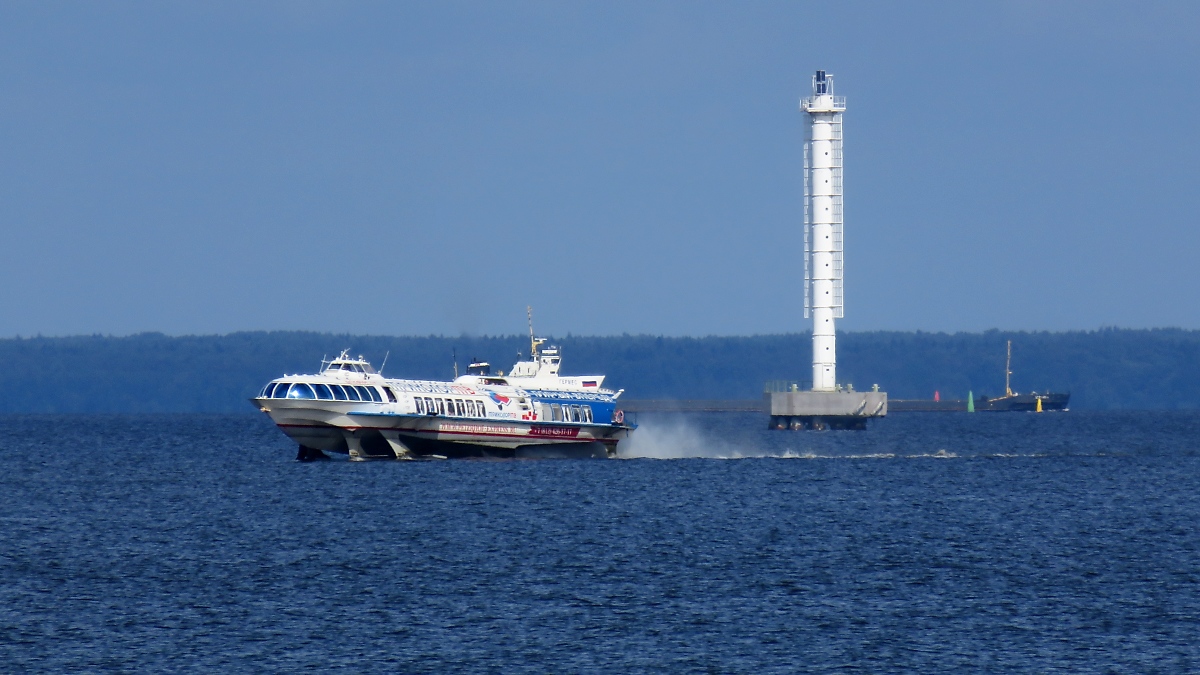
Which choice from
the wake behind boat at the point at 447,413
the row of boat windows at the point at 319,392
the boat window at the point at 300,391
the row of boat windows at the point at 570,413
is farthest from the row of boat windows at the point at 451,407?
the boat window at the point at 300,391

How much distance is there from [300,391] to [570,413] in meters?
17.1

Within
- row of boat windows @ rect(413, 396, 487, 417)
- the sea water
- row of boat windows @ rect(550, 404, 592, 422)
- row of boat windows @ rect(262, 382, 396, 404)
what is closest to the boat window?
row of boat windows @ rect(262, 382, 396, 404)

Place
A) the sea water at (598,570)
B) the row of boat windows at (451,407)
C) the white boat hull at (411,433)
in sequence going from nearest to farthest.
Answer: the sea water at (598,570) < the white boat hull at (411,433) < the row of boat windows at (451,407)

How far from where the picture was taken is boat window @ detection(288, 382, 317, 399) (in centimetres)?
7919

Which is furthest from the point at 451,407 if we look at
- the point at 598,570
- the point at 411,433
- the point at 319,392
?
the point at 598,570

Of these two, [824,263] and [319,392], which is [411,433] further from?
[824,263]

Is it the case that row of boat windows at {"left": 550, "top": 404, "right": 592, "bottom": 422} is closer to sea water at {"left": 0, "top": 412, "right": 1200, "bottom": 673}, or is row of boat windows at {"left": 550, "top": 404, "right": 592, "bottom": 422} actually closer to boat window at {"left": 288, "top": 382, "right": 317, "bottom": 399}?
sea water at {"left": 0, "top": 412, "right": 1200, "bottom": 673}

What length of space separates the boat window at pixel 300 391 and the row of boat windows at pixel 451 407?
5.79 meters

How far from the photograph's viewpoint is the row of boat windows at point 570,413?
8894cm

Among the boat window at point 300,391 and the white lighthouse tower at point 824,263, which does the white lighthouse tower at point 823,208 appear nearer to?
the white lighthouse tower at point 824,263

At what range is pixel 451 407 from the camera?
84.2 m

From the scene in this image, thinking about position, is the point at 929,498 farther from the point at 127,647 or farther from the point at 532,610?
the point at 127,647

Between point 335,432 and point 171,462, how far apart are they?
92.3ft

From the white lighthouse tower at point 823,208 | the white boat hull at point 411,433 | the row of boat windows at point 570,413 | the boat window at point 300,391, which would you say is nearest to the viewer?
the boat window at point 300,391
